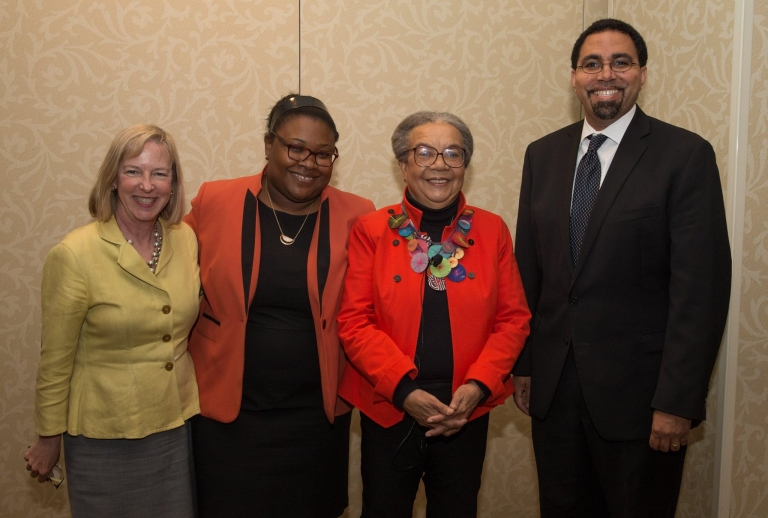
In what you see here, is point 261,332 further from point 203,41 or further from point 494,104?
point 494,104

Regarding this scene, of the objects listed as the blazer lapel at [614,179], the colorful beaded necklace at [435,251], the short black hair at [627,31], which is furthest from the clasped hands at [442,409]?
the short black hair at [627,31]

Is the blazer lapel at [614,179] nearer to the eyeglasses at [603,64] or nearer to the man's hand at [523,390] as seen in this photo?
the eyeglasses at [603,64]

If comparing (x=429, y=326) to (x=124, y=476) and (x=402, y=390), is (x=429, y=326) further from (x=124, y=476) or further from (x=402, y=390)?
(x=124, y=476)

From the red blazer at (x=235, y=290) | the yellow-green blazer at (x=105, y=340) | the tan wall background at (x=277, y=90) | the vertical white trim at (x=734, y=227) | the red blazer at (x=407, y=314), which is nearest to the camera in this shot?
the yellow-green blazer at (x=105, y=340)

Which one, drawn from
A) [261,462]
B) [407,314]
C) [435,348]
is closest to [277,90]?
[407,314]

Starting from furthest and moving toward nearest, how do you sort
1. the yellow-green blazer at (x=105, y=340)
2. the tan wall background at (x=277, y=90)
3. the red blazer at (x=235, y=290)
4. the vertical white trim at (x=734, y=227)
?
the tan wall background at (x=277, y=90)
the vertical white trim at (x=734, y=227)
the red blazer at (x=235, y=290)
the yellow-green blazer at (x=105, y=340)

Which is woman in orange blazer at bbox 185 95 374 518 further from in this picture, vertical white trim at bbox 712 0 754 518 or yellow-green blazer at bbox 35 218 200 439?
vertical white trim at bbox 712 0 754 518

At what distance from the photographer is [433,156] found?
2016mm

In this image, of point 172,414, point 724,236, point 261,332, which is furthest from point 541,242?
point 172,414

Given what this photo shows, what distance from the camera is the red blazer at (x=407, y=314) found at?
1915 millimetres

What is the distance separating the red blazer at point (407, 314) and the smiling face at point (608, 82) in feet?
1.60

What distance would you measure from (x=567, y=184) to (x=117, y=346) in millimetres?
1484

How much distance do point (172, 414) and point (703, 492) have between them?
6.74 ft

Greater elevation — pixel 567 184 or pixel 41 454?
pixel 567 184
